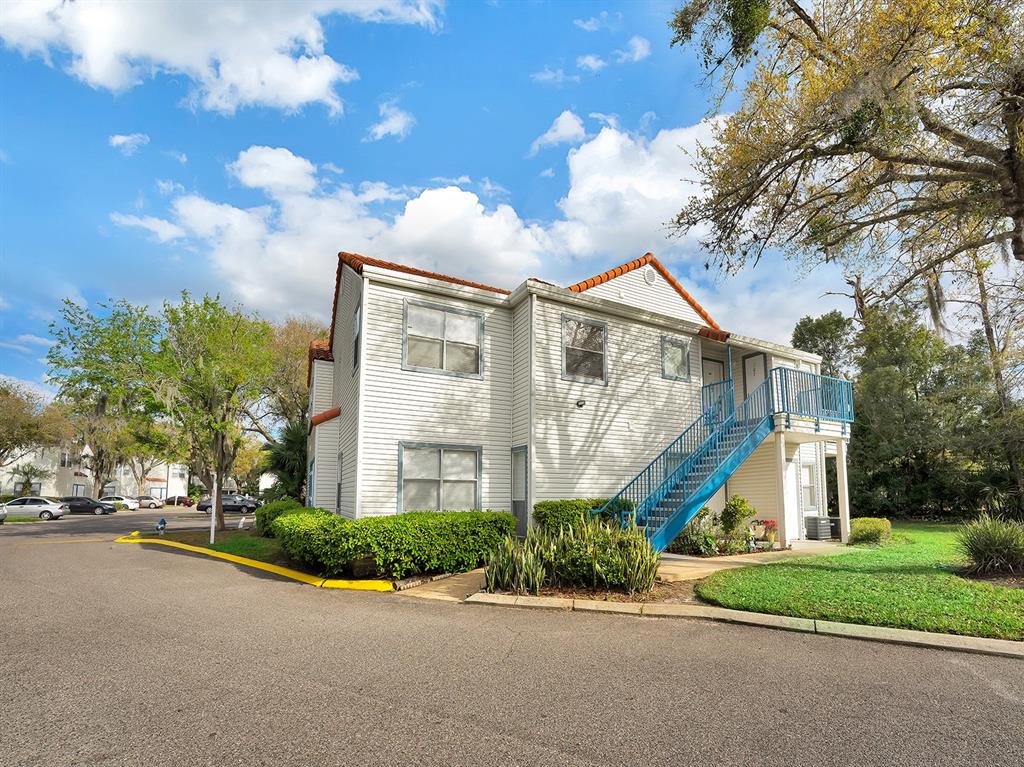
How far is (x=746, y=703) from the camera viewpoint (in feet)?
14.4

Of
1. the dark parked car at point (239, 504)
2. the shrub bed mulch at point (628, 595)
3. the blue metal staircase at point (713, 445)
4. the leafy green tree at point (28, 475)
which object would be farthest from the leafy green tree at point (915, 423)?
the leafy green tree at point (28, 475)

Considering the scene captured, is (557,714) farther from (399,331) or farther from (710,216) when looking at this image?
(710,216)

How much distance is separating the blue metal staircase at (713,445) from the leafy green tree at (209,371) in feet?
47.8

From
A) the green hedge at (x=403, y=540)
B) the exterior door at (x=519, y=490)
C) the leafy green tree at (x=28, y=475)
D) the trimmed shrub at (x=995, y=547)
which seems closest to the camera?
the trimmed shrub at (x=995, y=547)

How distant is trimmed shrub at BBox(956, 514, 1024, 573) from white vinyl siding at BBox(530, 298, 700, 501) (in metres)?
6.50

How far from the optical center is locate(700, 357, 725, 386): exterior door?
1745cm

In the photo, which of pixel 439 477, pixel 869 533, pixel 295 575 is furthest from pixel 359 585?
pixel 869 533

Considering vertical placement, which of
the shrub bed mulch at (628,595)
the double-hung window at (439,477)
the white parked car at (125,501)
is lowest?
the white parked car at (125,501)

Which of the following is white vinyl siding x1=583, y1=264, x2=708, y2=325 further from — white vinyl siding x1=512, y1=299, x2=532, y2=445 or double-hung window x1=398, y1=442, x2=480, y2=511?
double-hung window x1=398, y1=442, x2=480, y2=511

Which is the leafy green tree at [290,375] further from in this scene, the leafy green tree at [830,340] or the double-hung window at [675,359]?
the leafy green tree at [830,340]

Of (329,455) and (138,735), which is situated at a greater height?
(329,455)

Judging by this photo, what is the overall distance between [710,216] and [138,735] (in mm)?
11612

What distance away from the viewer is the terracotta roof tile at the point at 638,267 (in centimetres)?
1491

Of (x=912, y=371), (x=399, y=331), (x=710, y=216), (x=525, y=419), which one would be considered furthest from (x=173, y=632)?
(x=912, y=371)
